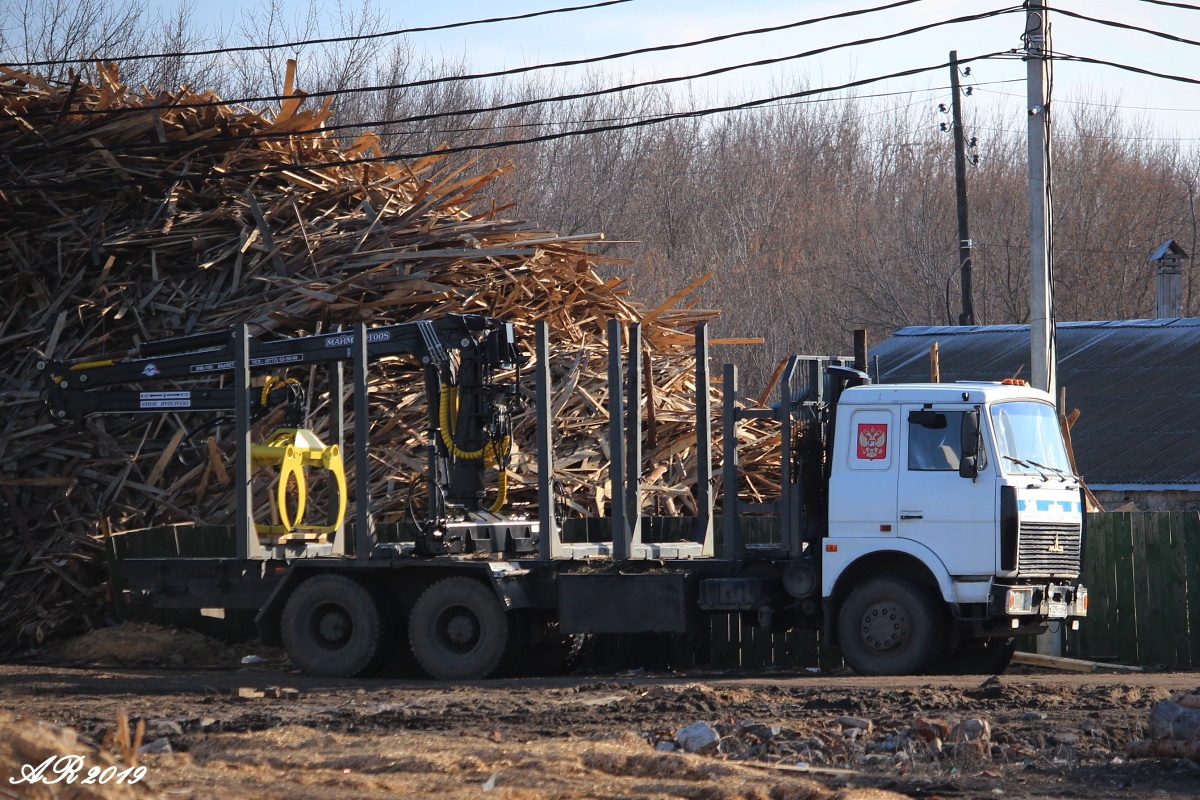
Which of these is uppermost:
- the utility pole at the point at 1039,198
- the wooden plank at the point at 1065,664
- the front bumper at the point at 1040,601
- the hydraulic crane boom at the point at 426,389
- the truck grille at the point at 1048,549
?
the utility pole at the point at 1039,198

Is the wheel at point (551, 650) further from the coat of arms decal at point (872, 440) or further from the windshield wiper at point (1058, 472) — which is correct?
the windshield wiper at point (1058, 472)

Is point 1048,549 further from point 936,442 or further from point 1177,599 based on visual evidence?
point 1177,599

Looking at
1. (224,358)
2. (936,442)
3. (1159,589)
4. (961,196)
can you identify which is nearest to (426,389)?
(224,358)

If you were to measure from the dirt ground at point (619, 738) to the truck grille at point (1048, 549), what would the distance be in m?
1.06

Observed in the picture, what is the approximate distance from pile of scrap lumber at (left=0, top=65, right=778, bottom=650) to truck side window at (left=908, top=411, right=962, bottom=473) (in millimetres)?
5461

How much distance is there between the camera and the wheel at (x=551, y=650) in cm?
1527

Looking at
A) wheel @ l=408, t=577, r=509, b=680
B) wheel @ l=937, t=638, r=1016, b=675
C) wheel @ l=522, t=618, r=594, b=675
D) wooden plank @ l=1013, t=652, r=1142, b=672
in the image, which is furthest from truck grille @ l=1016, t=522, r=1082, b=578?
wheel @ l=408, t=577, r=509, b=680

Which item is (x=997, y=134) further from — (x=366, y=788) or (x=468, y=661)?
(x=366, y=788)

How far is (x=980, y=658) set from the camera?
14742 millimetres

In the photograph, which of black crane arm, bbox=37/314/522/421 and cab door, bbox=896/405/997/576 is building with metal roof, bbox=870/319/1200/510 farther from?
black crane arm, bbox=37/314/522/421

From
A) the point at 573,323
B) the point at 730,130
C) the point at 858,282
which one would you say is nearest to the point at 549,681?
the point at 573,323

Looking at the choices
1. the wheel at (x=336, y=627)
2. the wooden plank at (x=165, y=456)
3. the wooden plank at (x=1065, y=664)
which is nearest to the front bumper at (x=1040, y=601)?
the wooden plank at (x=1065, y=664)

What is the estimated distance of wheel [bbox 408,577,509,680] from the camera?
1461 centimetres

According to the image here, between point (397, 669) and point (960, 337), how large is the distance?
19.6 m
